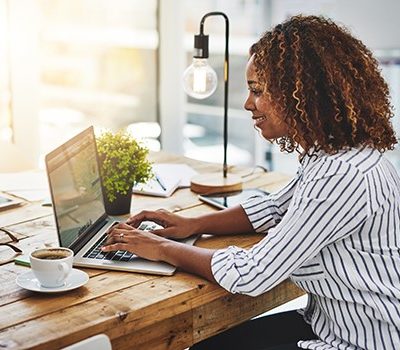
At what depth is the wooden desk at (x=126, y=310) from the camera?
1.27 meters

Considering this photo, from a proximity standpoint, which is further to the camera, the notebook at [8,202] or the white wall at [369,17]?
the white wall at [369,17]

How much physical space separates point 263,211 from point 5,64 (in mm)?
1694

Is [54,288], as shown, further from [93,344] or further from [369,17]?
[369,17]

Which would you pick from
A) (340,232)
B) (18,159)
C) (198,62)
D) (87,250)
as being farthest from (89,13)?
(340,232)

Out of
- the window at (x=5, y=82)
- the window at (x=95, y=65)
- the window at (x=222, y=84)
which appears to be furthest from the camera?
the window at (x=222, y=84)

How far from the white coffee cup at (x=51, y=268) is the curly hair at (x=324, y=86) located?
54 centimetres

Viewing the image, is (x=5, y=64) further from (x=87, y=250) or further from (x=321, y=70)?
(x=321, y=70)

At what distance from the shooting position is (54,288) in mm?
1426

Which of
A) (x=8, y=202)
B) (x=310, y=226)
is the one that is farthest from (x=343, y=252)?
(x=8, y=202)

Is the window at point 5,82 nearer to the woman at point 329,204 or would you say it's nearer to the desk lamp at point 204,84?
the desk lamp at point 204,84

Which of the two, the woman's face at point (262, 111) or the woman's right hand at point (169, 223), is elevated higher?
the woman's face at point (262, 111)

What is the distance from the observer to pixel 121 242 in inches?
63.6

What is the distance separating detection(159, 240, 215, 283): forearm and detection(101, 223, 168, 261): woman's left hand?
17 mm

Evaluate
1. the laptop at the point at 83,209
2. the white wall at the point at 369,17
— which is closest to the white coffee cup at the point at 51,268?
the laptop at the point at 83,209
